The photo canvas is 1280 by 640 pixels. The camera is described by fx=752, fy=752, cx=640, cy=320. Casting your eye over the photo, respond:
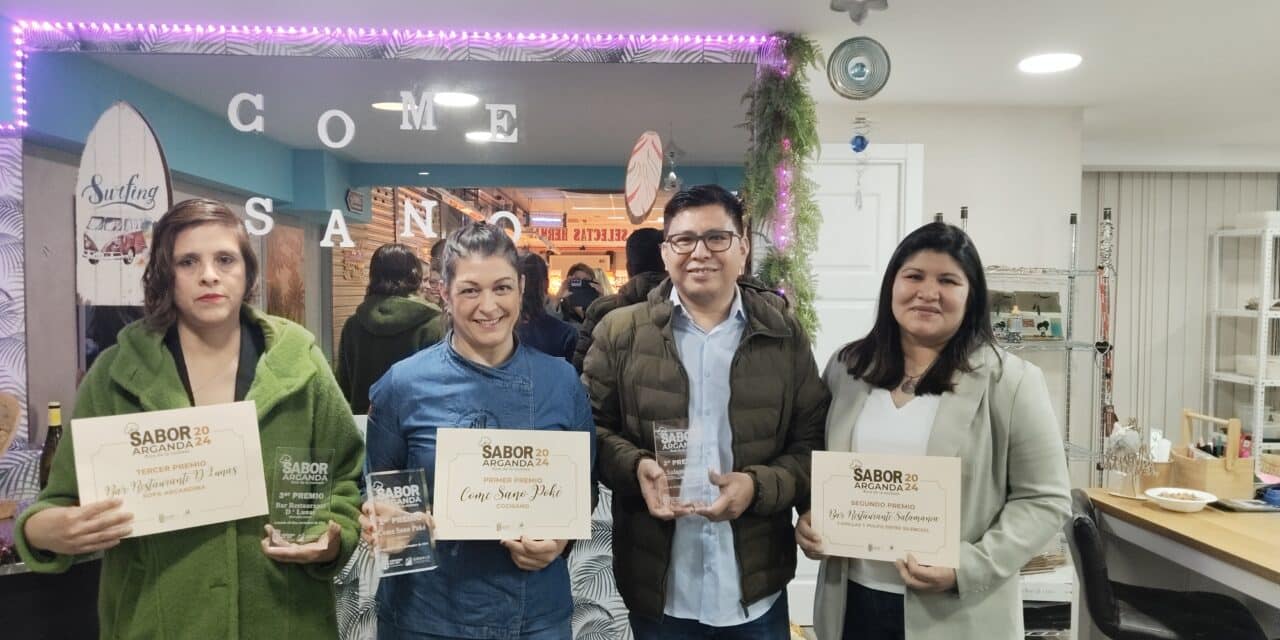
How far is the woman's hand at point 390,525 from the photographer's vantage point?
143cm

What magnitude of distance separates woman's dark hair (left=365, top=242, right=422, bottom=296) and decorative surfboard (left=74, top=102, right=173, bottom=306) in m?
0.83

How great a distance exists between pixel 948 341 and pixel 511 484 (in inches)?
38.3

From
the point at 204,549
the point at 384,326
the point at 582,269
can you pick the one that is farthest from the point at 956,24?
the point at 204,549

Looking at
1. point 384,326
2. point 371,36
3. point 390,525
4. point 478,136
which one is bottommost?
point 390,525

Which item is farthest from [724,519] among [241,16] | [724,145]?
[241,16]

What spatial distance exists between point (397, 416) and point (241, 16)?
6.80 ft

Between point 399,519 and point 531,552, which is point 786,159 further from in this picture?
point 399,519

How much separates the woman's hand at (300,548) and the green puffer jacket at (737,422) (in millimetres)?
559

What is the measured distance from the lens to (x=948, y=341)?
1.62m

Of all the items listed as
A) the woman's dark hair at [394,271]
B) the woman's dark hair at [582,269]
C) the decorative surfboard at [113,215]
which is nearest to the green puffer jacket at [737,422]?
the woman's dark hair at [582,269]

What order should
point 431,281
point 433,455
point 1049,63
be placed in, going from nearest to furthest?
point 433,455 < point 431,281 < point 1049,63

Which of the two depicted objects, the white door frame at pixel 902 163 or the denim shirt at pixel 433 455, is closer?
the denim shirt at pixel 433 455

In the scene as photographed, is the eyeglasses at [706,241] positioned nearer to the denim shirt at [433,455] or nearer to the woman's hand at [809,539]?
the denim shirt at [433,455]

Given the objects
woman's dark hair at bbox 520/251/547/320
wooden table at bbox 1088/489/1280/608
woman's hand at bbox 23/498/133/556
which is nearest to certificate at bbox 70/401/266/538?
woman's hand at bbox 23/498/133/556
